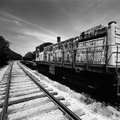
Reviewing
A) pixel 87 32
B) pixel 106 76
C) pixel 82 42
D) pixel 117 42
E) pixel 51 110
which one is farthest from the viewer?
pixel 82 42

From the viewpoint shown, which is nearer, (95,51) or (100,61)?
(100,61)

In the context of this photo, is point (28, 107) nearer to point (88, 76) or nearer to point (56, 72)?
point (88, 76)

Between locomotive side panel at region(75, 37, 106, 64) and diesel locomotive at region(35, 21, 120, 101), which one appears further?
locomotive side panel at region(75, 37, 106, 64)

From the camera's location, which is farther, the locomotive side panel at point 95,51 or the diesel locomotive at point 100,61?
the locomotive side panel at point 95,51

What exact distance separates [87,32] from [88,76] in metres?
2.58

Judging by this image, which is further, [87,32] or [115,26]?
[87,32]

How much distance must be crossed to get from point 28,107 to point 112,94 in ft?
13.2

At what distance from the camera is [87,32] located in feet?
17.0

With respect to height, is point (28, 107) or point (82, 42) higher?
point (82, 42)

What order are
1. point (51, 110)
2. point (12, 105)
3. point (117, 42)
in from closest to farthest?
point (51, 110)
point (12, 105)
point (117, 42)

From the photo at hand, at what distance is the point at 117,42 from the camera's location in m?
4.11

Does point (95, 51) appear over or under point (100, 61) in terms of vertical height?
over

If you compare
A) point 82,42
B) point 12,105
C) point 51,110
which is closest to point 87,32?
point 82,42

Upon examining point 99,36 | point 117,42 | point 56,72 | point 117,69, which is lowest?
point 56,72
